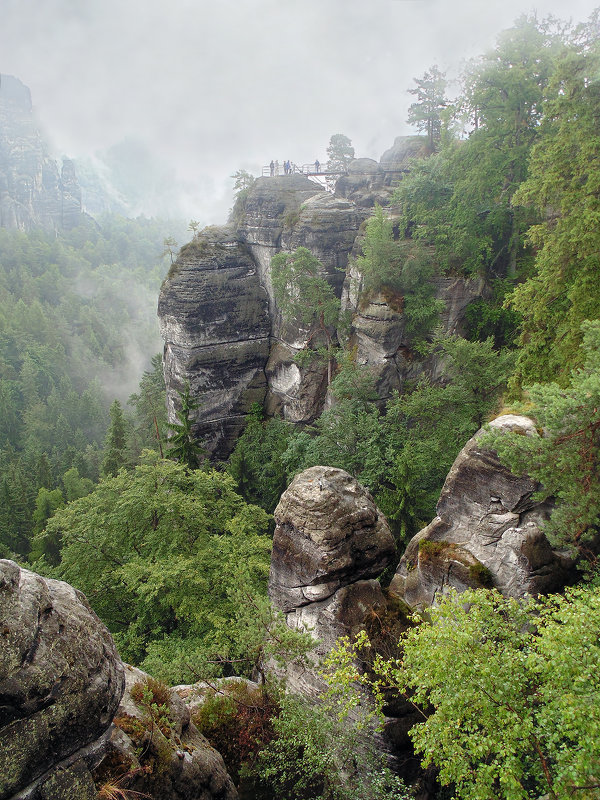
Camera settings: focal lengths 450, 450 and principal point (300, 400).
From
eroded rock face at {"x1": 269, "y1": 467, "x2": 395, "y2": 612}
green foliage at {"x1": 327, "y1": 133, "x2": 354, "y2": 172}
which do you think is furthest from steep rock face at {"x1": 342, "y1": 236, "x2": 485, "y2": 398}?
green foliage at {"x1": 327, "y1": 133, "x2": 354, "y2": 172}

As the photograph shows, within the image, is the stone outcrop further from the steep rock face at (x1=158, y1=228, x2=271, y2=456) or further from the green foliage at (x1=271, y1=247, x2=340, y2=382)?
the steep rock face at (x1=158, y1=228, x2=271, y2=456)

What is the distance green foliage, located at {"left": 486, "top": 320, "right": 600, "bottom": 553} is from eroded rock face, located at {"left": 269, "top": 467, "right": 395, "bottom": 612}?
14.5 feet

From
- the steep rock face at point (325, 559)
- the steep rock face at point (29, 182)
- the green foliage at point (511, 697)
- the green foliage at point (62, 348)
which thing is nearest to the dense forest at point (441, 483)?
the green foliage at point (511, 697)

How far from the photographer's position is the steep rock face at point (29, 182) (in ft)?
425

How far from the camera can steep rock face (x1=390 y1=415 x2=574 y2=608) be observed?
11016 mm

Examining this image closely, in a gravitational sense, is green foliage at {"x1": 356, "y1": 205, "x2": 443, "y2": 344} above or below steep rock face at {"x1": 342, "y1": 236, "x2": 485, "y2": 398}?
above

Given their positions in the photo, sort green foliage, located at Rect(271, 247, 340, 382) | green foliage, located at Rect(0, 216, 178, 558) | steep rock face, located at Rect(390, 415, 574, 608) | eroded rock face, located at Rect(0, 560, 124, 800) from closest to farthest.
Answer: eroded rock face, located at Rect(0, 560, 124, 800), steep rock face, located at Rect(390, 415, 574, 608), green foliage, located at Rect(271, 247, 340, 382), green foliage, located at Rect(0, 216, 178, 558)

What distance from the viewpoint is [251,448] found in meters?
31.1

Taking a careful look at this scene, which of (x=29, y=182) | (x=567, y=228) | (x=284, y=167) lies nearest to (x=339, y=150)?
(x=284, y=167)

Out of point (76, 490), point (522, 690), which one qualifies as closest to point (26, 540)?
point (76, 490)

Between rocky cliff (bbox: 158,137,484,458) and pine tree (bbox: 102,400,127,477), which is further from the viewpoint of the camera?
pine tree (bbox: 102,400,127,477)

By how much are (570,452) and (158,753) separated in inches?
372

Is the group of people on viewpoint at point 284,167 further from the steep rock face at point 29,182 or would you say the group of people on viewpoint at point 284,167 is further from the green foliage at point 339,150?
the steep rock face at point 29,182

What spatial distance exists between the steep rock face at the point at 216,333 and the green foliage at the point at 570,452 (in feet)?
87.7
